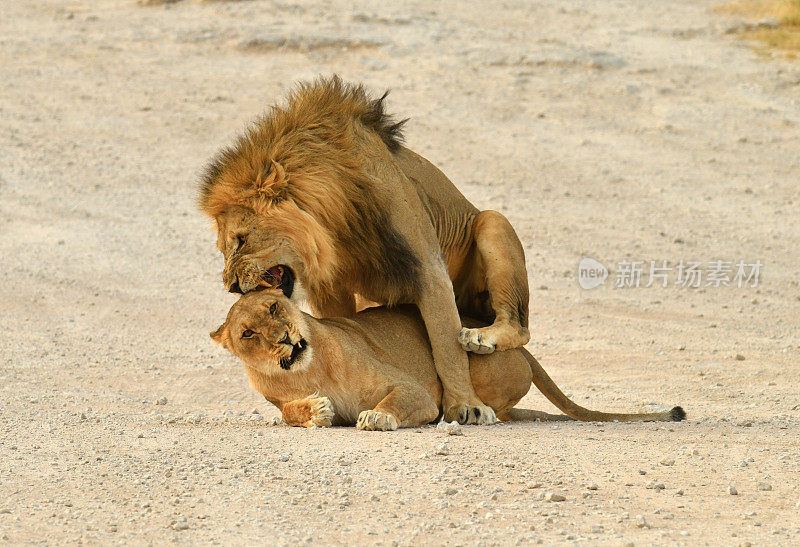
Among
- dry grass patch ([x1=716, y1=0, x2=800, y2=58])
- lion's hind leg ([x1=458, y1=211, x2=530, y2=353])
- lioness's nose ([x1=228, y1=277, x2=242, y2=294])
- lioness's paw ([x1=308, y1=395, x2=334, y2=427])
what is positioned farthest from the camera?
dry grass patch ([x1=716, y1=0, x2=800, y2=58])

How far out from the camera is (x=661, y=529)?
3.79 meters

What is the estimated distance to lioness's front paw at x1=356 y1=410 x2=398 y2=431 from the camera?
5.07m

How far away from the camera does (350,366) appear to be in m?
5.31

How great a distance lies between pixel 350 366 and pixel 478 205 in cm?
626

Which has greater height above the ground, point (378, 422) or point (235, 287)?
point (235, 287)

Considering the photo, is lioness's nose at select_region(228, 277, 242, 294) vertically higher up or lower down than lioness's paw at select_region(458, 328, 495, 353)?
higher up

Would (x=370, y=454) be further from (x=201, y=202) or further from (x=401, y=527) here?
(x=201, y=202)

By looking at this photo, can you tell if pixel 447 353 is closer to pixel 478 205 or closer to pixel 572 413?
pixel 572 413

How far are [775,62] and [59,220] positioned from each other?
9172mm

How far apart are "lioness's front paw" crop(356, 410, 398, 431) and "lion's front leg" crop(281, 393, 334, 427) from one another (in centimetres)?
17

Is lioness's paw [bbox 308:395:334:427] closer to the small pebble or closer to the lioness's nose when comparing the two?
the small pebble

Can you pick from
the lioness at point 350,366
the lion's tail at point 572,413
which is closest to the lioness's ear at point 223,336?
the lioness at point 350,366

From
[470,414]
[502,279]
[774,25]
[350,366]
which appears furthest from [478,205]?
[774,25]

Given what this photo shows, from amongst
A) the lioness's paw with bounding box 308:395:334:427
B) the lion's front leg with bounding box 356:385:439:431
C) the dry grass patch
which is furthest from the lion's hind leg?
the dry grass patch
